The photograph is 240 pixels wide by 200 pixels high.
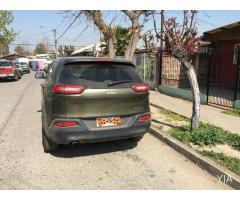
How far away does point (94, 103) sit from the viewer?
4227 millimetres

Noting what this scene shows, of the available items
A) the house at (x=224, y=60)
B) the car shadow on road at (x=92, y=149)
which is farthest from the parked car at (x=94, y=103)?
the house at (x=224, y=60)

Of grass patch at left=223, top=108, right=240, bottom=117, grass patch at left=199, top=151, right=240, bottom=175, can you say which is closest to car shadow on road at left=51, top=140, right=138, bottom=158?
grass patch at left=199, top=151, right=240, bottom=175

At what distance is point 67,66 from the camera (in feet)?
14.6

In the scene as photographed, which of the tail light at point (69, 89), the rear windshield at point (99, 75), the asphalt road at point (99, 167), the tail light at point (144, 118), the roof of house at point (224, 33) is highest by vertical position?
the roof of house at point (224, 33)

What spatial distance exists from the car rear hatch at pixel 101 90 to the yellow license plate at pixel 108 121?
69 mm

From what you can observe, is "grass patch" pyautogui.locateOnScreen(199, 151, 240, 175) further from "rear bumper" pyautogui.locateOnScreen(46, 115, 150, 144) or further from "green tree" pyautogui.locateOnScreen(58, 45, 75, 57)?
"green tree" pyautogui.locateOnScreen(58, 45, 75, 57)

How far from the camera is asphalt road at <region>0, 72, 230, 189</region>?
12.3 feet

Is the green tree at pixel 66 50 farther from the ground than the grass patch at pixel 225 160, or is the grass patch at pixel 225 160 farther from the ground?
the green tree at pixel 66 50

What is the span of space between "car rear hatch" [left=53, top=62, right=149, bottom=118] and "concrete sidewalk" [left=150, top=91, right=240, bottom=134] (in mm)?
2783

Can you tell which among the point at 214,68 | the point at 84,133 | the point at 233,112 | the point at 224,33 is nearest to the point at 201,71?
the point at 214,68

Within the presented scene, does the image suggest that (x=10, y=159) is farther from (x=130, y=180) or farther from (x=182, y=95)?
(x=182, y=95)

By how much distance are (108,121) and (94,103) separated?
389 millimetres

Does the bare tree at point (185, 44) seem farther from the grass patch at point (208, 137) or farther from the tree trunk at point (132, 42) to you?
the tree trunk at point (132, 42)

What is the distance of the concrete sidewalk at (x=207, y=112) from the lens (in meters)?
6.63
